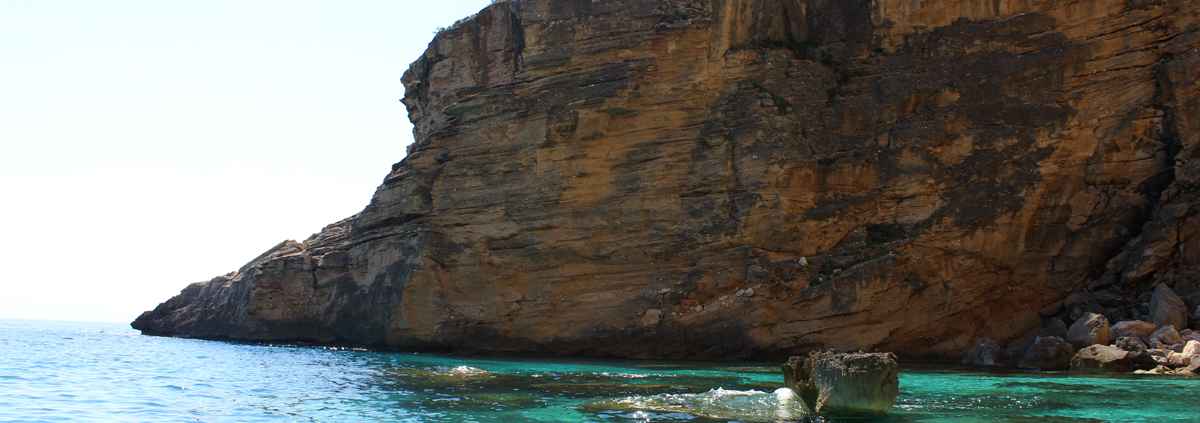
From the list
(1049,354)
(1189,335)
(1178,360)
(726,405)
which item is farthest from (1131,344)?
(726,405)

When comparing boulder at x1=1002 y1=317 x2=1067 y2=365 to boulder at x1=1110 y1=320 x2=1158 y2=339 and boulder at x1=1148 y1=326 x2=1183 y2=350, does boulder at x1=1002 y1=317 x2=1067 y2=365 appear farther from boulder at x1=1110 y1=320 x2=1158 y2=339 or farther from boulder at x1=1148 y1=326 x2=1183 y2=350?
boulder at x1=1148 y1=326 x2=1183 y2=350

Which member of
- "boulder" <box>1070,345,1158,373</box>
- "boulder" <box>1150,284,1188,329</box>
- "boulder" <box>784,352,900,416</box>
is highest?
"boulder" <box>1150,284,1188,329</box>

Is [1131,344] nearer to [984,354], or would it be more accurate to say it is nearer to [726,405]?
[984,354]

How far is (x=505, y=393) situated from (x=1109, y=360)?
53.0 ft

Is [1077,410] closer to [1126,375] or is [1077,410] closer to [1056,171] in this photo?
[1126,375]

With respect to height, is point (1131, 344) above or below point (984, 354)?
above

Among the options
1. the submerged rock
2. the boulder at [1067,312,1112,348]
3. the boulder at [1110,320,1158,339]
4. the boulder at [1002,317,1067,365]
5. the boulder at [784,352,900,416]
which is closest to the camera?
the boulder at [784,352,900,416]

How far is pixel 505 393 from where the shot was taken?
843 inches

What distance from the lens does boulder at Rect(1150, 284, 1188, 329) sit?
3002 centimetres

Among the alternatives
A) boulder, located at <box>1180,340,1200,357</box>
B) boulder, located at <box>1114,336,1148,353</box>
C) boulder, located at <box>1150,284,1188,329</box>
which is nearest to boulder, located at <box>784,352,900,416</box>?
boulder, located at <box>1114,336,1148,353</box>

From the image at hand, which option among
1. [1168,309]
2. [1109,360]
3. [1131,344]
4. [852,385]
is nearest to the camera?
[852,385]

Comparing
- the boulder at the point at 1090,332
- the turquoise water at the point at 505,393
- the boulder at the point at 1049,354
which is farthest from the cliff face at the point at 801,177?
the turquoise water at the point at 505,393

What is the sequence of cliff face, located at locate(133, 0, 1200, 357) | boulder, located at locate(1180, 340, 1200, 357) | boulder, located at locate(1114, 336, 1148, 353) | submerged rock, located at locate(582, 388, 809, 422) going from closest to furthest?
submerged rock, located at locate(582, 388, 809, 422), boulder, located at locate(1180, 340, 1200, 357), boulder, located at locate(1114, 336, 1148, 353), cliff face, located at locate(133, 0, 1200, 357)

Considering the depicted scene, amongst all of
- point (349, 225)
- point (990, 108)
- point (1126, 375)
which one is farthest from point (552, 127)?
point (1126, 375)
